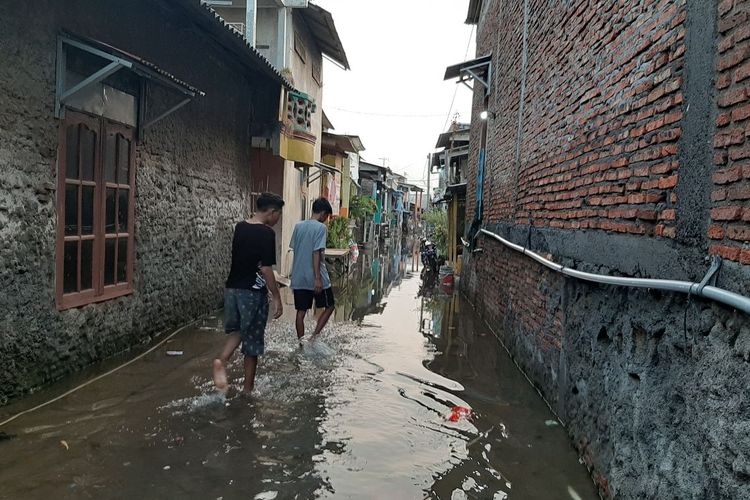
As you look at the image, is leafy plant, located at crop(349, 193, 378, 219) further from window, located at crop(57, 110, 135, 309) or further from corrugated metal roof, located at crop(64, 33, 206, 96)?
corrugated metal roof, located at crop(64, 33, 206, 96)

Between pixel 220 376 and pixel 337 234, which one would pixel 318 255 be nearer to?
pixel 220 376

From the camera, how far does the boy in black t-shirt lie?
4.95 m

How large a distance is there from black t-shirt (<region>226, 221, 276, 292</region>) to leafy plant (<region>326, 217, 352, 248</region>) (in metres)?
14.5

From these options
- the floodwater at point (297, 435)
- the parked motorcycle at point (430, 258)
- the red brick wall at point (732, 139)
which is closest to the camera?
the red brick wall at point (732, 139)

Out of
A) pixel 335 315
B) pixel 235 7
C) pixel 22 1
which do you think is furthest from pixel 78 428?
pixel 235 7

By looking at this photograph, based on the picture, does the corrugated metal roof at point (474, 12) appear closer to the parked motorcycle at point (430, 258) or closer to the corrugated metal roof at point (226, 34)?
the parked motorcycle at point (430, 258)

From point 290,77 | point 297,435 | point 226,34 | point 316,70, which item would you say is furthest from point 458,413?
point 316,70

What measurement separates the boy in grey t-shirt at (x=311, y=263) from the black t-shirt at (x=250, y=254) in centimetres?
166

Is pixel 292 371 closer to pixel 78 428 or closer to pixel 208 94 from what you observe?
pixel 78 428

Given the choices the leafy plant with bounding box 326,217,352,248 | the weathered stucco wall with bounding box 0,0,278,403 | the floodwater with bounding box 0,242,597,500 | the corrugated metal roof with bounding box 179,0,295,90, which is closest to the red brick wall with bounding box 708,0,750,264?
the floodwater with bounding box 0,242,597,500

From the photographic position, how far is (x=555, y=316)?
5.30 metres

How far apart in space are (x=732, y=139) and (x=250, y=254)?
3582 millimetres

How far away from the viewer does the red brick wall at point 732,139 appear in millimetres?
2418

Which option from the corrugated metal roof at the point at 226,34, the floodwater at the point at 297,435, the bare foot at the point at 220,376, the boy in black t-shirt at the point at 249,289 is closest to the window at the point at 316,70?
the corrugated metal roof at the point at 226,34
